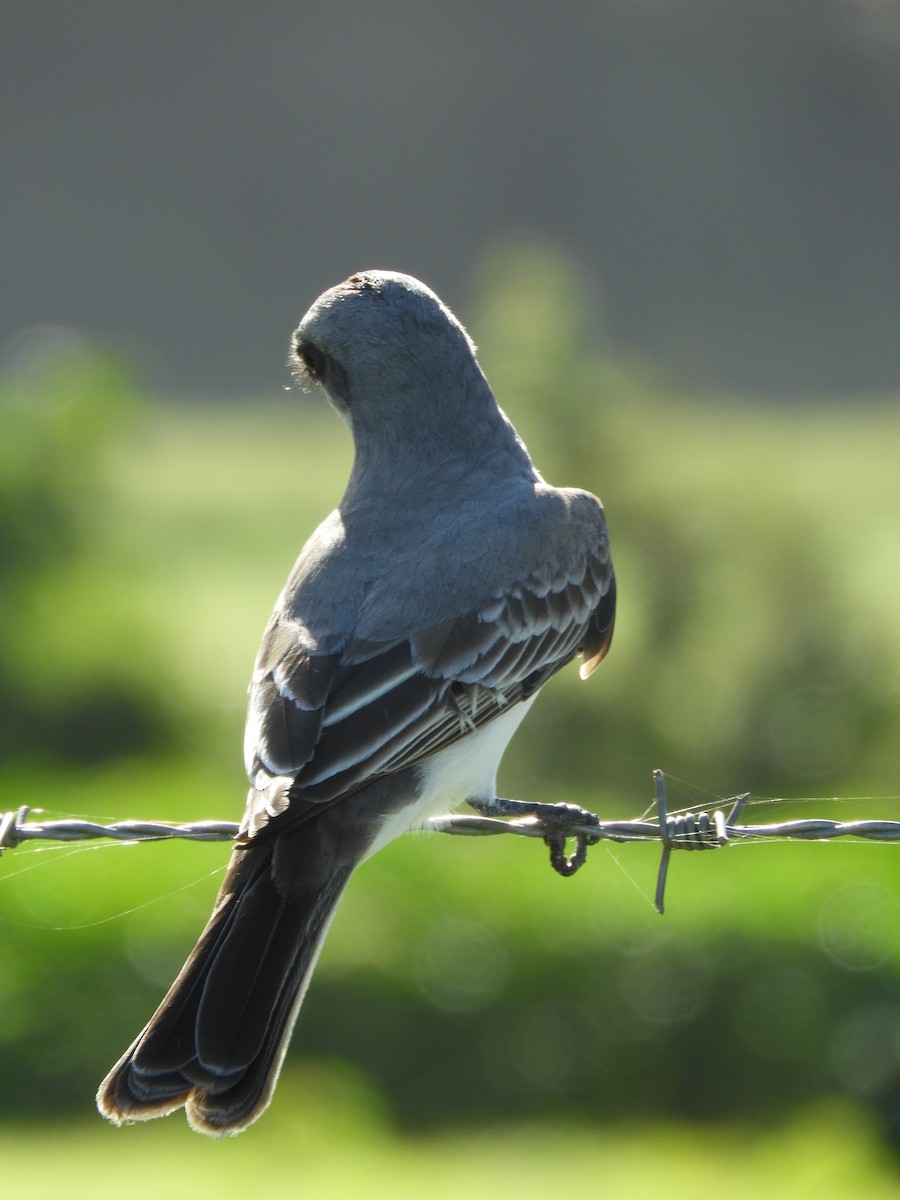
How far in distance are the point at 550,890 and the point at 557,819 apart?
→ 395 centimetres

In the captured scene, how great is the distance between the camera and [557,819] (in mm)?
3527

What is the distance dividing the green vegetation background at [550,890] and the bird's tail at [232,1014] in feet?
1.64

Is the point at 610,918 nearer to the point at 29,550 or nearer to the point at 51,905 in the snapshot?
the point at 51,905

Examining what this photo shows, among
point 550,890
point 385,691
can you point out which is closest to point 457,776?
point 385,691

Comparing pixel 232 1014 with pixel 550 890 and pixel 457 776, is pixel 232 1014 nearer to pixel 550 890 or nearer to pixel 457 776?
pixel 457 776

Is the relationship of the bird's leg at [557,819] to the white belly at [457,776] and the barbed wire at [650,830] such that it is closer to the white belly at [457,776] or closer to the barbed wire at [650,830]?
the white belly at [457,776]

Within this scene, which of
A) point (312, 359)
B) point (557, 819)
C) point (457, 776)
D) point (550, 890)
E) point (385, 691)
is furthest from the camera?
point (550, 890)

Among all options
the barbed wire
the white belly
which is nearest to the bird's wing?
the white belly

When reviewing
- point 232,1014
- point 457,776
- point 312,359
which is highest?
point 312,359

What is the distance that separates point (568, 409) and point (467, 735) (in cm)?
676

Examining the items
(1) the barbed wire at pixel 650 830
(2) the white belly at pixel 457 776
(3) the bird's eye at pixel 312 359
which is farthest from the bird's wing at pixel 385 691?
(3) the bird's eye at pixel 312 359

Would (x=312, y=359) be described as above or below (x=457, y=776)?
above

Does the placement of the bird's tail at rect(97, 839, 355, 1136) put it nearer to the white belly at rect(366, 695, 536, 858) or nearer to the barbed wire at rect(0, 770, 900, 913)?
the barbed wire at rect(0, 770, 900, 913)

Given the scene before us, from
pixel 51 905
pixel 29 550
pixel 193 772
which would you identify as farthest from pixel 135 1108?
pixel 29 550
